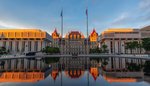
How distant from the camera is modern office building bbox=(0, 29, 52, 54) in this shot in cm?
14625

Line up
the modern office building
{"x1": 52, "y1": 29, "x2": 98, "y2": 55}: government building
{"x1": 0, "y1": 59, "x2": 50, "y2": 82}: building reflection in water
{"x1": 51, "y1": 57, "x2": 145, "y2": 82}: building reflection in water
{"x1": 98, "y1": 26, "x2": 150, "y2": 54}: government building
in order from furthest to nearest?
{"x1": 52, "y1": 29, "x2": 98, "y2": 55}: government building < {"x1": 98, "y1": 26, "x2": 150, "y2": 54}: government building < the modern office building < {"x1": 51, "y1": 57, "x2": 145, "y2": 82}: building reflection in water < {"x1": 0, "y1": 59, "x2": 50, "y2": 82}: building reflection in water

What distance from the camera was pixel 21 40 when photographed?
147500 mm

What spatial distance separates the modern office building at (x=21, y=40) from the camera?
480ft

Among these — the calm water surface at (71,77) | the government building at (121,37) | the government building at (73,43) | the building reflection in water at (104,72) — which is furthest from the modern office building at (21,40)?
the calm water surface at (71,77)

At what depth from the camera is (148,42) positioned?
75125mm

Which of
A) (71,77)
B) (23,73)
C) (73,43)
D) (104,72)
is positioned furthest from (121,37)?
(71,77)

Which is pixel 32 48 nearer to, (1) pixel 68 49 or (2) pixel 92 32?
(1) pixel 68 49

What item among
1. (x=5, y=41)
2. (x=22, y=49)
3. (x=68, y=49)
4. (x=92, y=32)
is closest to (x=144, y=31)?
(x=92, y=32)

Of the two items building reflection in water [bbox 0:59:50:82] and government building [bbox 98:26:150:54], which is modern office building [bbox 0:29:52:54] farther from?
building reflection in water [bbox 0:59:50:82]

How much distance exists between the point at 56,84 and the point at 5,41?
140m

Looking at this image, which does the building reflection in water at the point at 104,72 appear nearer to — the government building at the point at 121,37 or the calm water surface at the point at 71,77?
the calm water surface at the point at 71,77

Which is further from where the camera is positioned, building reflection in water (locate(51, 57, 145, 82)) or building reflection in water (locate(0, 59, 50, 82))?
building reflection in water (locate(51, 57, 145, 82))

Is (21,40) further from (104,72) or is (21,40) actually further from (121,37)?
(104,72)

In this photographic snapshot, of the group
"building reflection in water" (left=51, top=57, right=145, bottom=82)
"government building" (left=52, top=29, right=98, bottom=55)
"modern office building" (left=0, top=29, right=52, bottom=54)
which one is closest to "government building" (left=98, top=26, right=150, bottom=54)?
"government building" (left=52, top=29, right=98, bottom=55)
